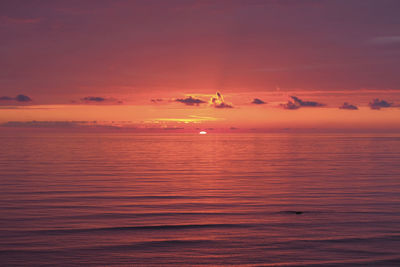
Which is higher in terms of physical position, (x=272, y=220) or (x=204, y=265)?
(x=272, y=220)

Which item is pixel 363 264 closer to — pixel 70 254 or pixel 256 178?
pixel 70 254

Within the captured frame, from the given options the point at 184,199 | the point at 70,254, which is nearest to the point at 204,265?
the point at 70,254

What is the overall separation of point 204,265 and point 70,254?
4.21 metres

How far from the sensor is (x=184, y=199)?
24.0 m

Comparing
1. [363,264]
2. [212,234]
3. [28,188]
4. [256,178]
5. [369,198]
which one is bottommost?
[363,264]

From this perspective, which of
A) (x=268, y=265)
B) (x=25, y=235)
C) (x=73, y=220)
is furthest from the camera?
(x=73, y=220)

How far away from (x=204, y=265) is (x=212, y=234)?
11.3ft

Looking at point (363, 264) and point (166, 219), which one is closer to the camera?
point (363, 264)

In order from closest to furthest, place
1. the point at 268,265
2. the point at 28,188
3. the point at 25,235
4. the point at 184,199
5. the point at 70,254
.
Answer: the point at 268,265, the point at 70,254, the point at 25,235, the point at 184,199, the point at 28,188

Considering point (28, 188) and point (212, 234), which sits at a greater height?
point (28, 188)

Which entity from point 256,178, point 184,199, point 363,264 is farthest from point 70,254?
point 256,178

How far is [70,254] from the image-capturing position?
13367mm

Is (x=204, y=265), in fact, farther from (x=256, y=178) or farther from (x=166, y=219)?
(x=256, y=178)

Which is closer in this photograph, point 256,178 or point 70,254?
point 70,254
